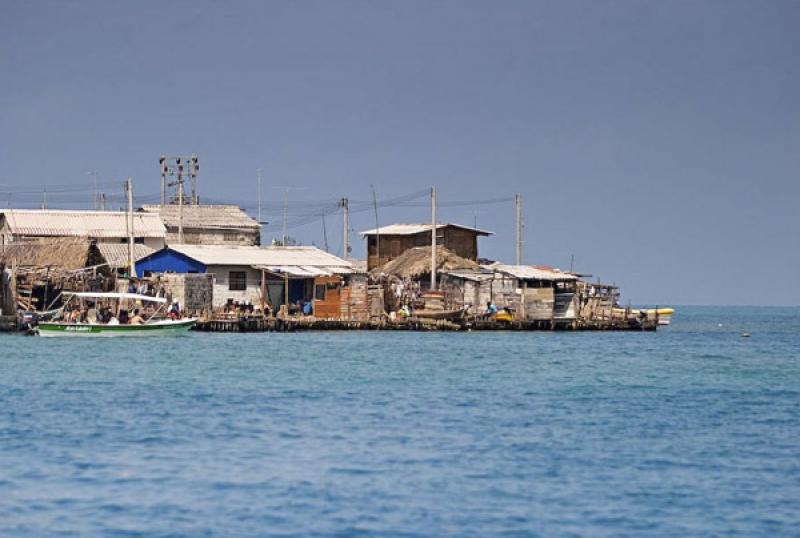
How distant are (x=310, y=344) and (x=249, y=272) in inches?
523

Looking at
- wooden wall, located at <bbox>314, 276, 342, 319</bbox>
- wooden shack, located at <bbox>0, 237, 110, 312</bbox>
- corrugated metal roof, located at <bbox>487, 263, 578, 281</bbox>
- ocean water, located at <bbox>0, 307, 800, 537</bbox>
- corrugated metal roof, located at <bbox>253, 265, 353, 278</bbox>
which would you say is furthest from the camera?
corrugated metal roof, located at <bbox>487, 263, 578, 281</bbox>

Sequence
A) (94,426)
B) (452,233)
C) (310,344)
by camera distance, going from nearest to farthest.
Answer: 1. (94,426)
2. (310,344)
3. (452,233)

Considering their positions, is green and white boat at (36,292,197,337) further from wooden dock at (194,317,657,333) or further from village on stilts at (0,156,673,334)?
wooden dock at (194,317,657,333)

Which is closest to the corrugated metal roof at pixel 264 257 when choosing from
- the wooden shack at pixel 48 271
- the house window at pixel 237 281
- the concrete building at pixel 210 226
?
the house window at pixel 237 281

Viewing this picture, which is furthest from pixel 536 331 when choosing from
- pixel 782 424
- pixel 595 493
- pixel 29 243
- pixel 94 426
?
pixel 595 493

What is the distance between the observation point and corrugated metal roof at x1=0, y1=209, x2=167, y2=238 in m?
74.2

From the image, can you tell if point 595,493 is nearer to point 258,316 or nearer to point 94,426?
point 94,426

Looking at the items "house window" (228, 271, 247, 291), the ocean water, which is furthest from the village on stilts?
the ocean water

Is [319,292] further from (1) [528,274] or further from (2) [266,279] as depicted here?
(1) [528,274]

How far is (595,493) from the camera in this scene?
66.9ft

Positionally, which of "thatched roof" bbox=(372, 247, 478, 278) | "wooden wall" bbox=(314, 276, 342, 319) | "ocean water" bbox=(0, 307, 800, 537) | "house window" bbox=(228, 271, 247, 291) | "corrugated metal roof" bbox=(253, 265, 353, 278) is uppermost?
"thatched roof" bbox=(372, 247, 478, 278)

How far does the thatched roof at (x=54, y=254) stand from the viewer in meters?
65.6

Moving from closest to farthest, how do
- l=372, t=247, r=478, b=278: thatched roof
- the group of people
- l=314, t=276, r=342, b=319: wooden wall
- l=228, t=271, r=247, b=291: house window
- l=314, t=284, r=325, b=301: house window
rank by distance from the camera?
the group of people, l=228, t=271, r=247, b=291: house window, l=314, t=276, r=342, b=319: wooden wall, l=314, t=284, r=325, b=301: house window, l=372, t=247, r=478, b=278: thatched roof

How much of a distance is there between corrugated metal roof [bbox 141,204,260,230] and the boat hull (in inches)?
1087
